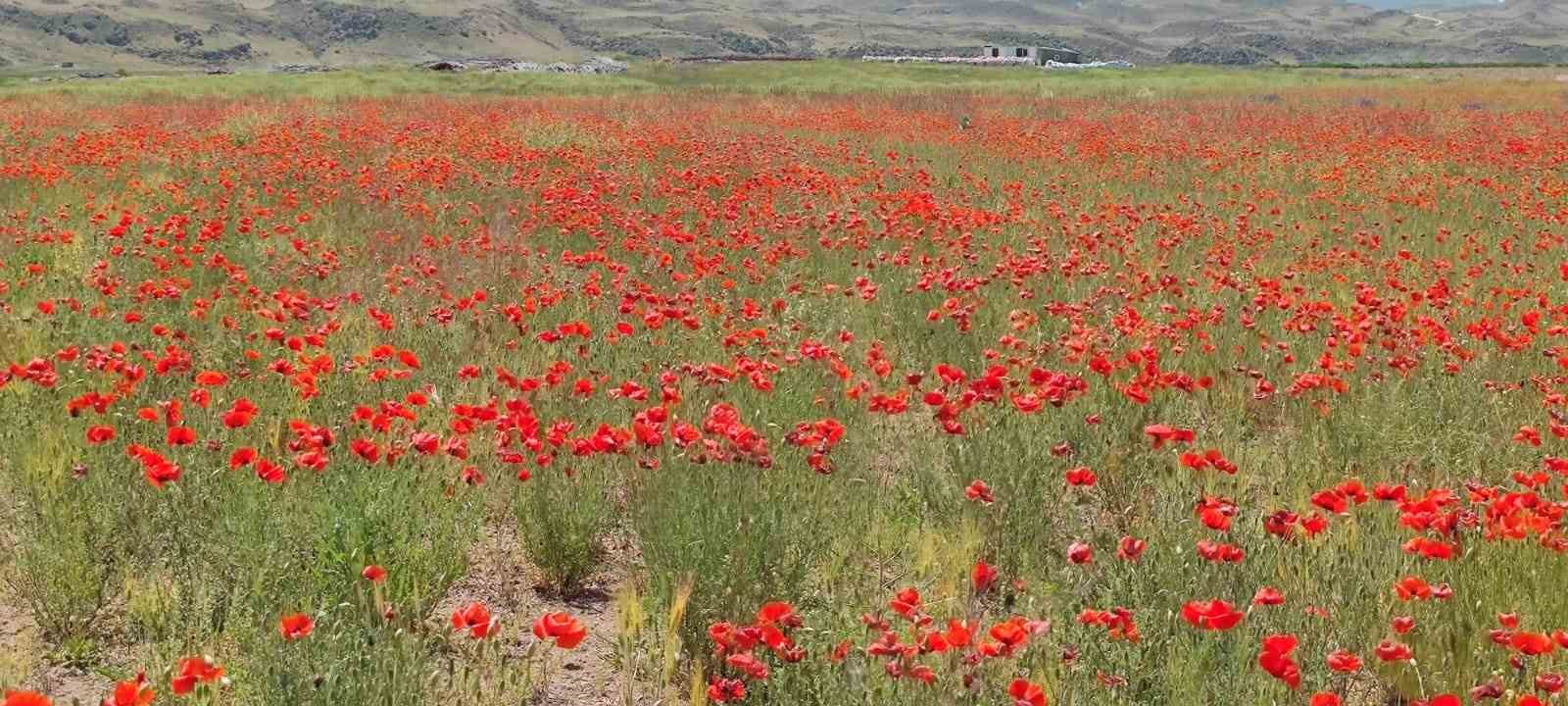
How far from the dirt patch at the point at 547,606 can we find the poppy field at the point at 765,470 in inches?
0.7

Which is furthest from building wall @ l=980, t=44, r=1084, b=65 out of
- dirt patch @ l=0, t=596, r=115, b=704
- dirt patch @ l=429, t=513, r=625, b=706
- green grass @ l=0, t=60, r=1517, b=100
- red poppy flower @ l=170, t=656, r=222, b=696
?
red poppy flower @ l=170, t=656, r=222, b=696

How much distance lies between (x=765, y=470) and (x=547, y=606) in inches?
35.8

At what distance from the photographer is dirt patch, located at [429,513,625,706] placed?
3398 mm

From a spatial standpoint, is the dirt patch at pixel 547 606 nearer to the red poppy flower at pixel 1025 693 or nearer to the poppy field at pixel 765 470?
the poppy field at pixel 765 470

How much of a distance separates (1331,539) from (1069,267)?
320cm

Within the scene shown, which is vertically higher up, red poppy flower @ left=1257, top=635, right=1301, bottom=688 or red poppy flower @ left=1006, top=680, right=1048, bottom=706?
red poppy flower @ left=1257, top=635, right=1301, bottom=688

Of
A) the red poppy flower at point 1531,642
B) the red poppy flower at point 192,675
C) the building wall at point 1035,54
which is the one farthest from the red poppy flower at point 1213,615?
the building wall at point 1035,54

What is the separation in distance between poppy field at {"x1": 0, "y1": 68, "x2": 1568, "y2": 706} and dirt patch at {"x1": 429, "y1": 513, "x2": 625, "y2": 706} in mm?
18

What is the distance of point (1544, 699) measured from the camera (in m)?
2.83

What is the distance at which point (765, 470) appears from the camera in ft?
13.2

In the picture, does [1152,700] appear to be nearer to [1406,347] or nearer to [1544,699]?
[1544,699]

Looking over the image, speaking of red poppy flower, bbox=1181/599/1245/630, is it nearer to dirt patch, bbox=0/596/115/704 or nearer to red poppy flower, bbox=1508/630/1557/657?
red poppy flower, bbox=1508/630/1557/657

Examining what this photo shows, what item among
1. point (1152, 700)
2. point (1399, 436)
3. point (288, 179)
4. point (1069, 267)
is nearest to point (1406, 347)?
point (1399, 436)

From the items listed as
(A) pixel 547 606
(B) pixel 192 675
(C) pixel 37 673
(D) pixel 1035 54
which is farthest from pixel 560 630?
(D) pixel 1035 54
